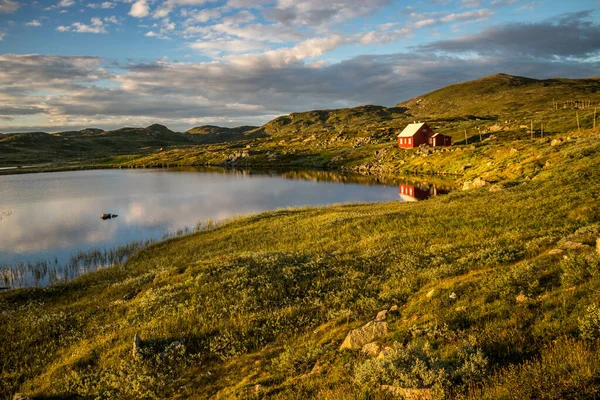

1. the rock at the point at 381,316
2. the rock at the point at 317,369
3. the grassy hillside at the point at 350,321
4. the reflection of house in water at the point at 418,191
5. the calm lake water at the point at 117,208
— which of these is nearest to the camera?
the grassy hillside at the point at 350,321

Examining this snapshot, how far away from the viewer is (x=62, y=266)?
35.2 metres

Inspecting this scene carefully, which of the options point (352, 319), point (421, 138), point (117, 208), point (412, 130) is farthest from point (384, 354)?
point (412, 130)

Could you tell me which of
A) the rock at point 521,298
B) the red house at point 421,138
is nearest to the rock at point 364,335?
the rock at point 521,298

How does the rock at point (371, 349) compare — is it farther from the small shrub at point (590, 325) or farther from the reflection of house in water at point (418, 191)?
the reflection of house in water at point (418, 191)

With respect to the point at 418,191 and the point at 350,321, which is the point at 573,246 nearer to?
the point at 350,321

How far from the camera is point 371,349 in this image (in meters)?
10.5

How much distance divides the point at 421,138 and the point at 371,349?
132886 mm

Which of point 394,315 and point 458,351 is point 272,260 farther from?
point 458,351

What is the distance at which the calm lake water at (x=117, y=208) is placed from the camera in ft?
127

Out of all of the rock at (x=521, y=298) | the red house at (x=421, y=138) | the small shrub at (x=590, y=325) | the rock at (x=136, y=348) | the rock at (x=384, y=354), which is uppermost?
the red house at (x=421, y=138)

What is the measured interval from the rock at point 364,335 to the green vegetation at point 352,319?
305 mm

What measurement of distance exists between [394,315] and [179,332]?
9130 mm

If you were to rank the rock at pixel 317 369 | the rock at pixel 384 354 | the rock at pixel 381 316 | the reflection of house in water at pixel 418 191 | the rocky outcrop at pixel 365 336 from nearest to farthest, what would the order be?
the rock at pixel 384 354 < the rock at pixel 317 369 < the rocky outcrop at pixel 365 336 < the rock at pixel 381 316 < the reflection of house in water at pixel 418 191

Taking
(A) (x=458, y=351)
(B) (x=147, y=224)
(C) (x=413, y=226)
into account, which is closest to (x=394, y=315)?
(A) (x=458, y=351)
